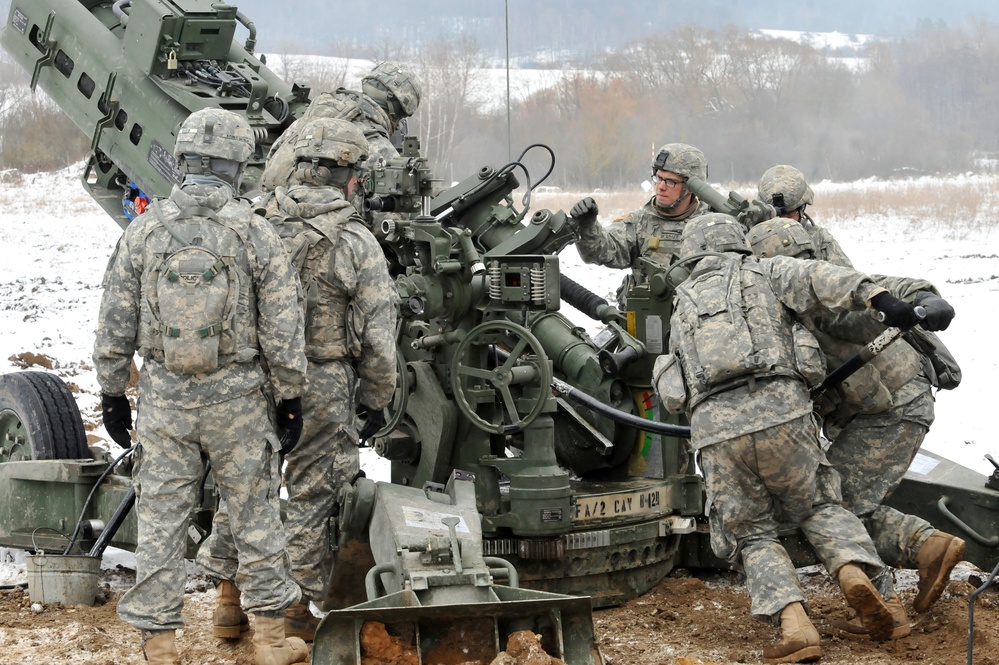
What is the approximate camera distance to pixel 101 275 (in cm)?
1572

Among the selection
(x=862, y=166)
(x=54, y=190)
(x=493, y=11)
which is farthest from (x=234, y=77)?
(x=493, y=11)

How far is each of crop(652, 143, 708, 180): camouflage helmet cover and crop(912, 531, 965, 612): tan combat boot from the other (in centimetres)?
261

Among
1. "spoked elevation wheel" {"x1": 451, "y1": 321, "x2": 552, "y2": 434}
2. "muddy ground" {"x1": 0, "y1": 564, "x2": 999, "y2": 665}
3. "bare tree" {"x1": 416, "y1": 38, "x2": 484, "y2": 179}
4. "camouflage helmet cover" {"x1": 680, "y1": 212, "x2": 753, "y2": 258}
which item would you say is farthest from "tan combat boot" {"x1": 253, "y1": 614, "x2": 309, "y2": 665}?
"bare tree" {"x1": 416, "y1": 38, "x2": 484, "y2": 179}

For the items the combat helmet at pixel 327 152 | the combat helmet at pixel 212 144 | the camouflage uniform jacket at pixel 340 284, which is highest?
the combat helmet at pixel 327 152

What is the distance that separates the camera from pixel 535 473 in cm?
638

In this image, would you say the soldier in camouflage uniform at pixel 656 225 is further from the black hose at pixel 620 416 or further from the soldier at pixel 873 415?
the soldier at pixel 873 415

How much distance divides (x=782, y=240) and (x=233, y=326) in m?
2.54

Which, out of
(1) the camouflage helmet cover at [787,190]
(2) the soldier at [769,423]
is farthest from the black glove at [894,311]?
(1) the camouflage helmet cover at [787,190]

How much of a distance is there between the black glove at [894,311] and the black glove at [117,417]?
283 cm

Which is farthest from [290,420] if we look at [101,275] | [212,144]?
[101,275]

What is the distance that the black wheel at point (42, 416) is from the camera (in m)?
7.43

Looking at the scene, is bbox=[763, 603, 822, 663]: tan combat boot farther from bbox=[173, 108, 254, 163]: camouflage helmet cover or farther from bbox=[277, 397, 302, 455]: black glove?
bbox=[173, 108, 254, 163]: camouflage helmet cover

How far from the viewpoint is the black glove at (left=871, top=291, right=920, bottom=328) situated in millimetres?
5504

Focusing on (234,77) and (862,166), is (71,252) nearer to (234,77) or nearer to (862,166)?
(234,77)
